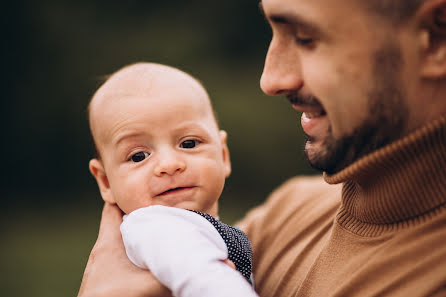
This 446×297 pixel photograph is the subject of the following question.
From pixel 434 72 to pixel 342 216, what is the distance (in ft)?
1.60

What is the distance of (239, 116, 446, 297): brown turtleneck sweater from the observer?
1.25 meters

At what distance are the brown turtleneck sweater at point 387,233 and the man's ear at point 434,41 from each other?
12 cm

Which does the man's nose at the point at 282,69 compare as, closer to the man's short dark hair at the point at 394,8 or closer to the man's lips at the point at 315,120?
the man's lips at the point at 315,120

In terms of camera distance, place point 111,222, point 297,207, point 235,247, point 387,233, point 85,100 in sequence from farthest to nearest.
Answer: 1. point 85,100
2. point 297,207
3. point 111,222
4. point 235,247
5. point 387,233

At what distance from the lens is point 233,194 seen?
6062 millimetres

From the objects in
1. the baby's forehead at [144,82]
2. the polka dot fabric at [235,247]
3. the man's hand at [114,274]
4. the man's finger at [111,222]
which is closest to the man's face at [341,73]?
the polka dot fabric at [235,247]

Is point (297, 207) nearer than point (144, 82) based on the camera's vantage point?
No

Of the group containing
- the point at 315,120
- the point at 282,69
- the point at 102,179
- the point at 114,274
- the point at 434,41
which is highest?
the point at 434,41

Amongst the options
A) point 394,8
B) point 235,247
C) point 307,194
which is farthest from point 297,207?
point 394,8

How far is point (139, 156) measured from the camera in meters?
1.62

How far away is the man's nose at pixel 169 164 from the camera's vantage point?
5.06ft

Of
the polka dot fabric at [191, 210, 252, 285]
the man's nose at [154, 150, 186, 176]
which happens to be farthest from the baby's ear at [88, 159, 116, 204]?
the polka dot fabric at [191, 210, 252, 285]

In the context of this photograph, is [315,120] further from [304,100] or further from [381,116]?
[381,116]

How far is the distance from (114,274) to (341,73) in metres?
0.80
